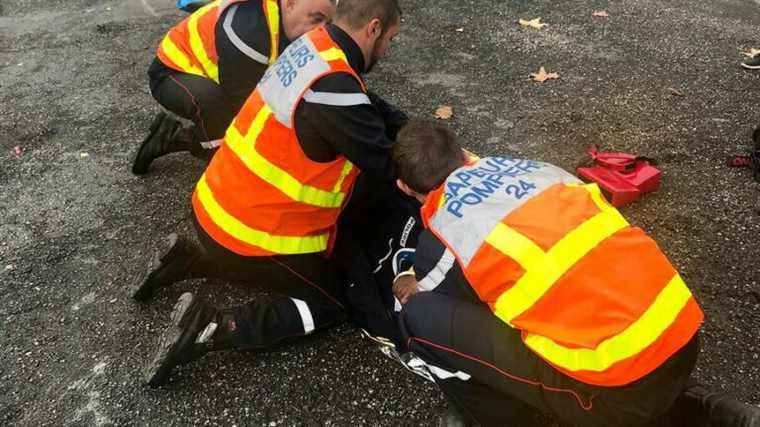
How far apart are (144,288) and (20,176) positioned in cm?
174

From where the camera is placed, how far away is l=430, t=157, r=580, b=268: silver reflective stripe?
1.68 m

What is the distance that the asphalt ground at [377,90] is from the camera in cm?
237

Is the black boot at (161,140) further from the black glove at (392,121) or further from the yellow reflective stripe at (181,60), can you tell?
the black glove at (392,121)

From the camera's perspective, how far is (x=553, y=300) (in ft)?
5.26

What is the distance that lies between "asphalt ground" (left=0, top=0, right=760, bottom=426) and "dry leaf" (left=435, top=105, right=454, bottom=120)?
0.08 metres

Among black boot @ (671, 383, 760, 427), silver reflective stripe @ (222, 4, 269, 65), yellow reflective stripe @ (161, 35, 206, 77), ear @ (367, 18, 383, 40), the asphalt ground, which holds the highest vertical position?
ear @ (367, 18, 383, 40)

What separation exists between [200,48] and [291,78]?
151 cm

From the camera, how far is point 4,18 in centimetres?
636

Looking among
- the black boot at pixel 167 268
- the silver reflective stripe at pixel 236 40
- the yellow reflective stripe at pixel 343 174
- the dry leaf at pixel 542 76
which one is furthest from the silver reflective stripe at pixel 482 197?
the dry leaf at pixel 542 76

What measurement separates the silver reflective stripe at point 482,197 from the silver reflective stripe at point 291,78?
68 cm

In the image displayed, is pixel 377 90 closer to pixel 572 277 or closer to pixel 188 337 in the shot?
pixel 188 337

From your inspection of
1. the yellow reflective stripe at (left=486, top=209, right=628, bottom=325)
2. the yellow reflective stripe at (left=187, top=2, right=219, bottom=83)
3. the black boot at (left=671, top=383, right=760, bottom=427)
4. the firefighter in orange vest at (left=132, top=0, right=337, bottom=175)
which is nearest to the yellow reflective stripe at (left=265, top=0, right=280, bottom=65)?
the firefighter in orange vest at (left=132, top=0, right=337, bottom=175)

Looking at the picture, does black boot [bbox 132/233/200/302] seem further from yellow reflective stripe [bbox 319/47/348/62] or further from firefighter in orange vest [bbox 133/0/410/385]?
yellow reflective stripe [bbox 319/47/348/62]

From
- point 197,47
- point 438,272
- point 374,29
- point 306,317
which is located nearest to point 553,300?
point 438,272
